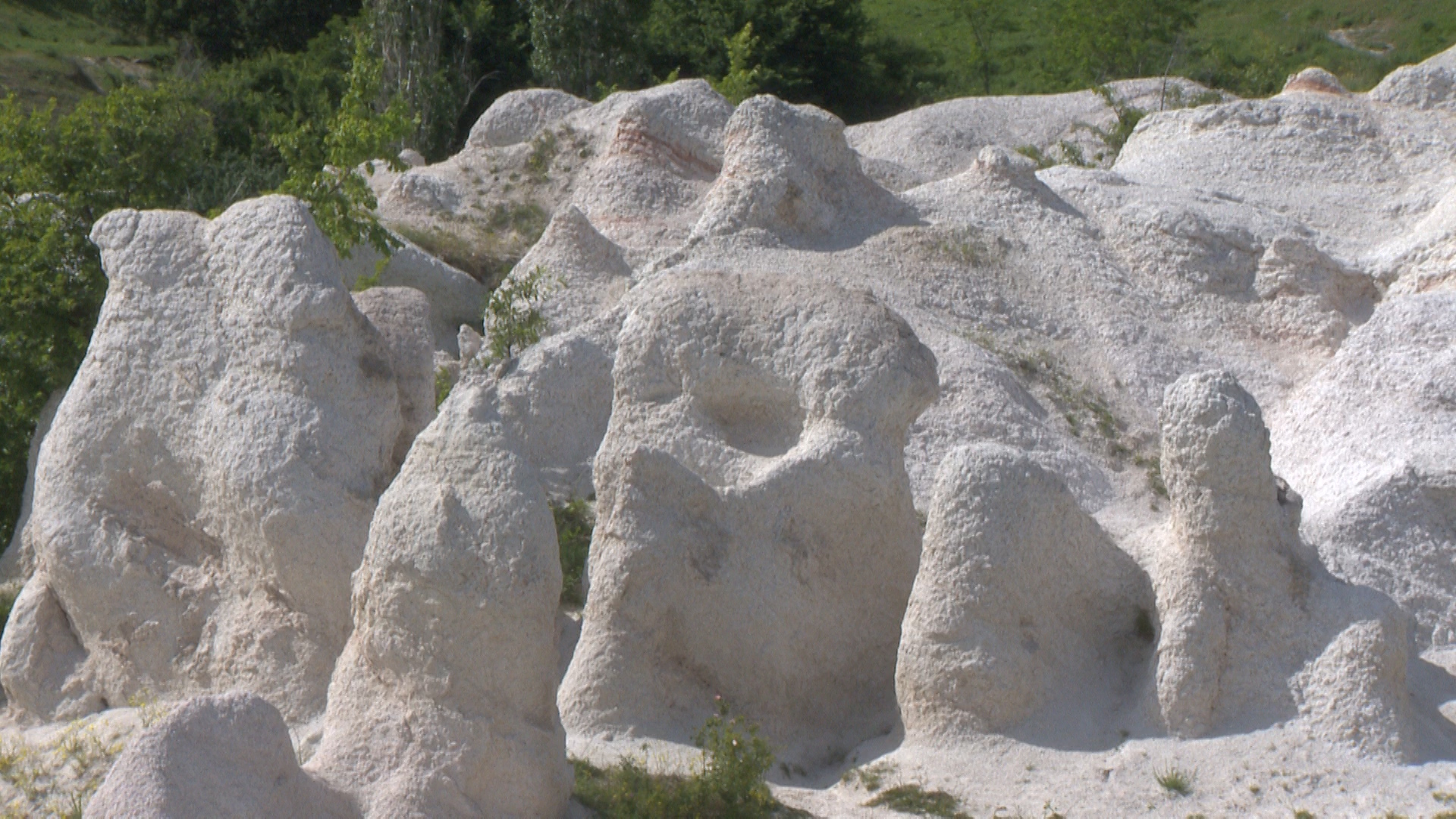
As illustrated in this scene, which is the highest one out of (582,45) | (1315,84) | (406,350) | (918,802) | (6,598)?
(582,45)

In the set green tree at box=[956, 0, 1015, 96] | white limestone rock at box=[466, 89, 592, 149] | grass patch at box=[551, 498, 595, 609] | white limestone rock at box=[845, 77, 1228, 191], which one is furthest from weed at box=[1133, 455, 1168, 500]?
green tree at box=[956, 0, 1015, 96]

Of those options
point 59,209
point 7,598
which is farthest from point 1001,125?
point 7,598

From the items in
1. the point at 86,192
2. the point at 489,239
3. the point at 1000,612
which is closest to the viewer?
the point at 1000,612

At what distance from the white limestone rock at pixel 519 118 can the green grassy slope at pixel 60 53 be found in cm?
1473

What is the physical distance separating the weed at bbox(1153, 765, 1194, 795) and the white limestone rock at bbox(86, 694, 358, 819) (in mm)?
4323

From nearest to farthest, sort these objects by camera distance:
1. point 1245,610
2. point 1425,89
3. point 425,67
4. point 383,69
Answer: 1. point 1245,610
2. point 1425,89
3. point 383,69
4. point 425,67

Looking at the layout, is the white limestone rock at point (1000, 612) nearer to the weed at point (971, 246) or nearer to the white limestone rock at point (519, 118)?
the weed at point (971, 246)

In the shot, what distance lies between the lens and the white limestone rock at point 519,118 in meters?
23.0

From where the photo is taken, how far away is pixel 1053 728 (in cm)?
992

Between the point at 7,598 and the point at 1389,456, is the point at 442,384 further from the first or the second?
the point at 1389,456

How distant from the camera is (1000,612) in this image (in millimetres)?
9977

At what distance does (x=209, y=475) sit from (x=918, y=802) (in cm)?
499

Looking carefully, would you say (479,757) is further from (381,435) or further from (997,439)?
(997,439)

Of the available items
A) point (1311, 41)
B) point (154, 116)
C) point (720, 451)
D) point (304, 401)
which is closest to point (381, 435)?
point (304, 401)
